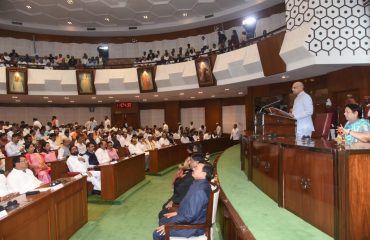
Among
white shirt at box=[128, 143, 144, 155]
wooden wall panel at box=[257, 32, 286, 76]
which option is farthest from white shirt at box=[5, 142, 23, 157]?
wooden wall panel at box=[257, 32, 286, 76]

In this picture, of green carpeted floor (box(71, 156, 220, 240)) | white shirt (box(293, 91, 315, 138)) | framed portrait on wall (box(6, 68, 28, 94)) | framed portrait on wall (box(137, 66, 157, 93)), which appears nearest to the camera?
white shirt (box(293, 91, 315, 138))

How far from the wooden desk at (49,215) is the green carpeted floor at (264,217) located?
226 centimetres

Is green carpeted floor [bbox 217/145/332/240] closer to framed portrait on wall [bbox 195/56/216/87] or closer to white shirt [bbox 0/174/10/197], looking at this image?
white shirt [bbox 0/174/10/197]

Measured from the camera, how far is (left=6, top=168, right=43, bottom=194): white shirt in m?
5.07

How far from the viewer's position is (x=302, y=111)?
465cm

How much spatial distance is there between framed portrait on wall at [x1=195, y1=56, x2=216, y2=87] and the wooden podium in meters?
7.20

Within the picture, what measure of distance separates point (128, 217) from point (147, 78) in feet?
36.1

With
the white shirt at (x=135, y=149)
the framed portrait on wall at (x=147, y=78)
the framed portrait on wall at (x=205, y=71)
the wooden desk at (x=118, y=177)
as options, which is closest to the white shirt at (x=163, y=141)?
the white shirt at (x=135, y=149)

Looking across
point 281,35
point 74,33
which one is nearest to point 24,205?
point 281,35

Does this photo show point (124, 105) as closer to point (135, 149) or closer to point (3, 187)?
point (135, 149)

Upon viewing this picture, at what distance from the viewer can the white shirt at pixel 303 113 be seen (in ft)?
15.1

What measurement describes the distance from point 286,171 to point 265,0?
1245 cm

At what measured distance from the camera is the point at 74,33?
19.5m

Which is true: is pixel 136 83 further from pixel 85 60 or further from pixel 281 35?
pixel 281 35
